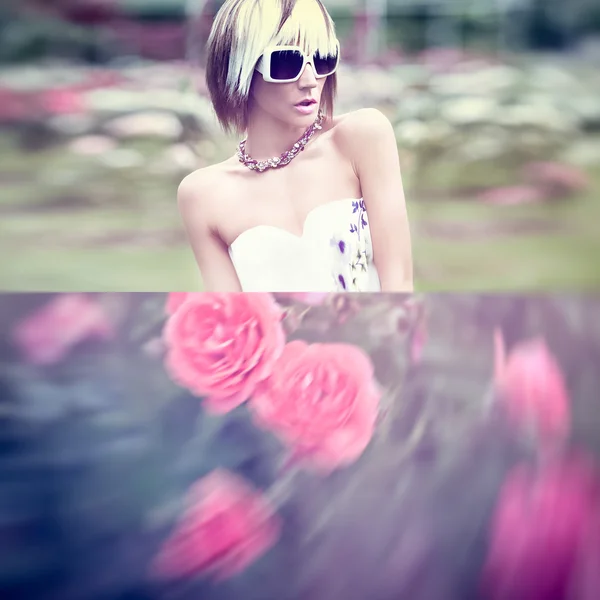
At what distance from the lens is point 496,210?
1.59 meters

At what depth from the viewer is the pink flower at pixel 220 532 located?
109 cm

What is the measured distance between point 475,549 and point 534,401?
15.1 inches

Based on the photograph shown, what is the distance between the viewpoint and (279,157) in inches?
59.1

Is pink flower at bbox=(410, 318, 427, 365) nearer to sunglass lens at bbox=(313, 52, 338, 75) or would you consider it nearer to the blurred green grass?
the blurred green grass

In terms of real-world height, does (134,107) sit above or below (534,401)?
above

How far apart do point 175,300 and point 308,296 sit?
31 cm

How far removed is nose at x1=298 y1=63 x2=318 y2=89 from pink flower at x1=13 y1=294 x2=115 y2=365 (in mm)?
698

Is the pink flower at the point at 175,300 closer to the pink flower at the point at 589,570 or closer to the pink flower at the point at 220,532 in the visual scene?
the pink flower at the point at 220,532

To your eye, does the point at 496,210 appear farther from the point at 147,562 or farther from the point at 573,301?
the point at 147,562

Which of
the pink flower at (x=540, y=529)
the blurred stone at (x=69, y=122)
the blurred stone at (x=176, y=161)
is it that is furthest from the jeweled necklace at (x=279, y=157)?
the pink flower at (x=540, y=529)

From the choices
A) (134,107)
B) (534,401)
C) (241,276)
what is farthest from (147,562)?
(134,107)

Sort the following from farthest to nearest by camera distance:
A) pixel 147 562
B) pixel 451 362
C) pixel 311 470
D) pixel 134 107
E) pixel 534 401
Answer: pixel 134 107, pixel 451 362, pixel 534 401, pixel 311 470, pixel 147 562

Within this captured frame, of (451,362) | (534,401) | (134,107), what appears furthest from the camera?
(134,107)

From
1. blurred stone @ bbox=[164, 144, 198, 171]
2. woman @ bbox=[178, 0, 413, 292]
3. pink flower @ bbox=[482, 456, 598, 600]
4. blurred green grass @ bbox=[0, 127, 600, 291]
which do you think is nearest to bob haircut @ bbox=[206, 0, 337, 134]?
woman @ bbox=[178, 0, 413, 292]
